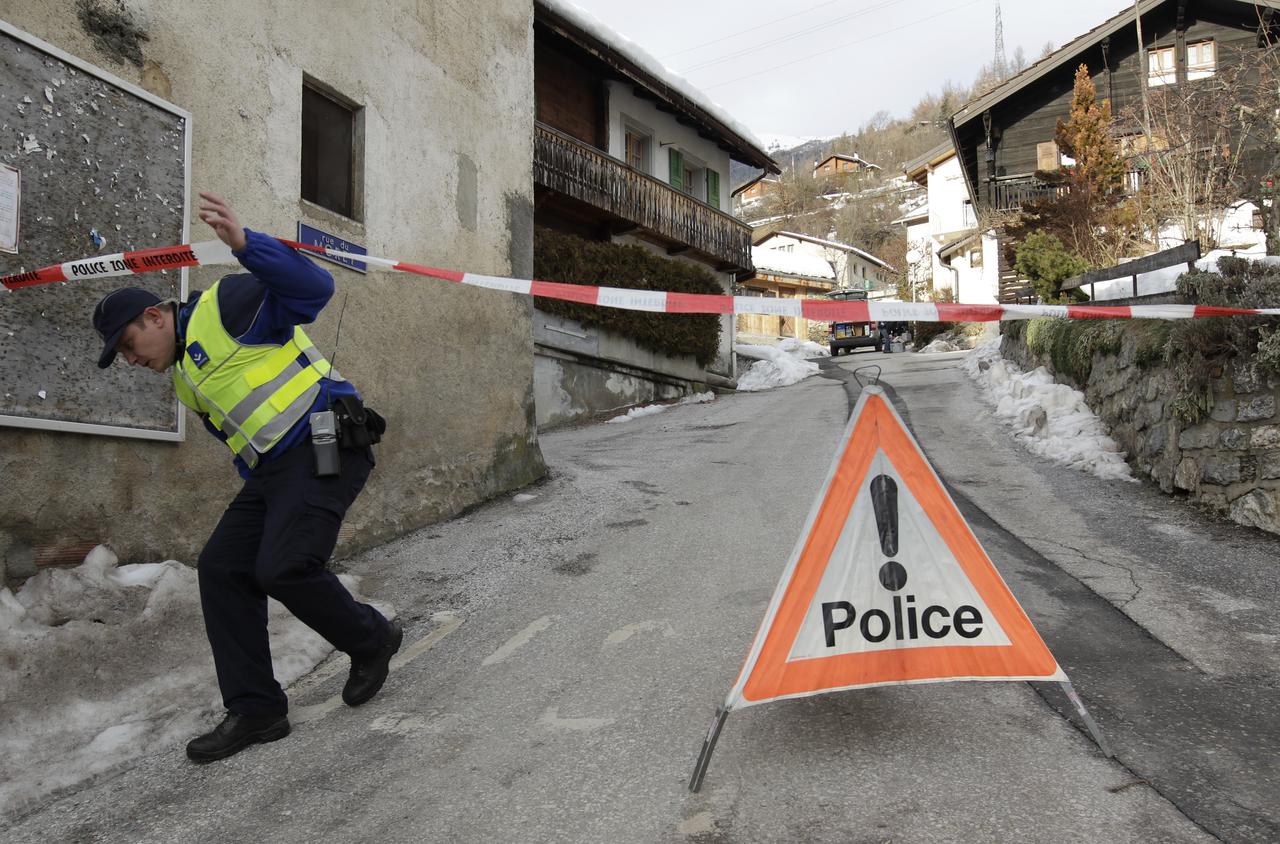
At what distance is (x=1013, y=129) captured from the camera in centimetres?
2812

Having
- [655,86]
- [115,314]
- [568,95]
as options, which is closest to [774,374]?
[655,86]

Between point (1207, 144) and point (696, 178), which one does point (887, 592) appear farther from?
point (696, 178)

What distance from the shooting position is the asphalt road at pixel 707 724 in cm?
246

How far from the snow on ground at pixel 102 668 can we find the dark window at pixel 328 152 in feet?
9.55

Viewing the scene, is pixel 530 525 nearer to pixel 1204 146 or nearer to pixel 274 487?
pixel 274 487

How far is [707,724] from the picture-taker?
309 cm

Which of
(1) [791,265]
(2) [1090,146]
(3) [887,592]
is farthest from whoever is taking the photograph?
(1) [791,265]

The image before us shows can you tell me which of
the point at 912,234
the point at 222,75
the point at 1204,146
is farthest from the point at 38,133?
the point at 912,234

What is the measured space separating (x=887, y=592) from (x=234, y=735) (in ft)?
7.74

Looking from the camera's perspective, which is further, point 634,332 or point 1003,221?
point 1003,221

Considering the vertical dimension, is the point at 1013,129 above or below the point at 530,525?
above

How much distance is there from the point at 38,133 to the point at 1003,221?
24.8 metres

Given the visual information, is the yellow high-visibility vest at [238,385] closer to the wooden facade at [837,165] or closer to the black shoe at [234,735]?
the black shoe at [234,735]

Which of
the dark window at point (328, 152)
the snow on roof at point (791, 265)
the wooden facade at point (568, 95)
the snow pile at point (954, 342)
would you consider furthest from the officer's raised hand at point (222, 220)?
the snow on roof at point (791, 265)
